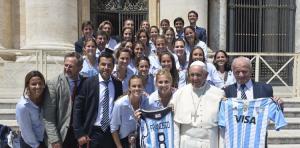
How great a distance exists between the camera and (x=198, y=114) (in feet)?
15.4

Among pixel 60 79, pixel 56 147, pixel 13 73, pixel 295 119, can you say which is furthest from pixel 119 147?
pixel 13 73

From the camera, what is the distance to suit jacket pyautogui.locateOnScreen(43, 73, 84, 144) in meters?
4.93

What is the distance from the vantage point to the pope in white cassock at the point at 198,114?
4676mm

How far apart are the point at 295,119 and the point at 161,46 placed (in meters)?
3.82

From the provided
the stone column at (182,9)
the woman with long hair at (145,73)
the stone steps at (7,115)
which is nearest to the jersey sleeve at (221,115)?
the woman with long hair at (145,73)

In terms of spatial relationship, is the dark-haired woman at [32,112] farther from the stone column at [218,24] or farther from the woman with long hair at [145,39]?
the stone column at [218,24]

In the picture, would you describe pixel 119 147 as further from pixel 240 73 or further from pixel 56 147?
pixel 240 73

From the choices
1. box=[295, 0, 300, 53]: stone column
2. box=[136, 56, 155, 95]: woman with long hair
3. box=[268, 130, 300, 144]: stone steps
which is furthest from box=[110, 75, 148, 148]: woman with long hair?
box=[295, 0, 300, 53]: stone column

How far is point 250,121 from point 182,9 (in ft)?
27.6

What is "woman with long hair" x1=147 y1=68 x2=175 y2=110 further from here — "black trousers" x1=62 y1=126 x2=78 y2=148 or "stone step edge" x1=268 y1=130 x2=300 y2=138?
"stone step edge" x1=268 y1=130 x2=300 y2=138

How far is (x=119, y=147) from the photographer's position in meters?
5.09

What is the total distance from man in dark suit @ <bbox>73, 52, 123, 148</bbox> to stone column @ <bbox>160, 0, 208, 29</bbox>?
26.1 feet

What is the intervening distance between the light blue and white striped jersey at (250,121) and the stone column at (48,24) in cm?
819

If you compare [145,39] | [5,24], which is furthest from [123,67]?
[5,24]
